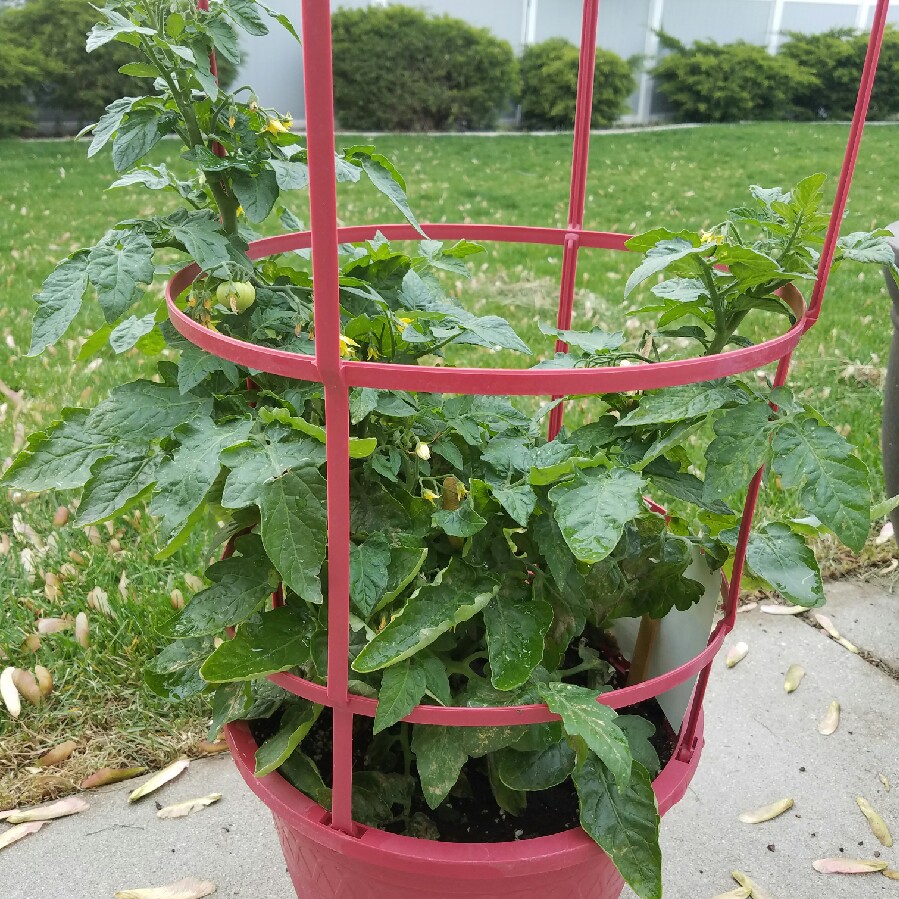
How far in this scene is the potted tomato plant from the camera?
933 millimetres

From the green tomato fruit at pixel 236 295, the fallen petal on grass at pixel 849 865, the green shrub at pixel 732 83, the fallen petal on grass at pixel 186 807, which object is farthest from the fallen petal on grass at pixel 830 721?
the green shrub at pixel 732 83

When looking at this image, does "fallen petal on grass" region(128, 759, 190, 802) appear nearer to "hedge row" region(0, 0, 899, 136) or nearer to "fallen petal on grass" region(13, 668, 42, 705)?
"fallen petal on grass" region(13, 668, 42, 705)

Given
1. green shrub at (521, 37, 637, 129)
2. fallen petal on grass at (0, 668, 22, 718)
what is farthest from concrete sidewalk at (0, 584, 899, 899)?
green shrub at (521, 37, 637, 129)

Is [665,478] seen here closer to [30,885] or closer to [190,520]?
[190,520]

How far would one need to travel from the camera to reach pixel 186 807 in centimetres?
156

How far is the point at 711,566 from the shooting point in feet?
3.93

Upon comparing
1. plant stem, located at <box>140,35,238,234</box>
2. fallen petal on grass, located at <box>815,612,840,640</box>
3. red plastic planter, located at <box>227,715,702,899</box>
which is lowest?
fallen petal on grass, located at <box>815,612,840,640</box>

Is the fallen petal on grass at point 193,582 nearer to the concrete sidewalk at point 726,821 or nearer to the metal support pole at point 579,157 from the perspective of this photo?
the concrete sidewalk at point 726,821

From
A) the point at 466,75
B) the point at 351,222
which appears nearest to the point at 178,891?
the point at 351,222

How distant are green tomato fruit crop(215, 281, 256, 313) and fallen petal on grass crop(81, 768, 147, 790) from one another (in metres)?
1.00

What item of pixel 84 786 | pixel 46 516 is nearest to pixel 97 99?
pixel 46 516

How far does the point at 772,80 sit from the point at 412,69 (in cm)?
566

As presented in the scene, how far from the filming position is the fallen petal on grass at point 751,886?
1.43m

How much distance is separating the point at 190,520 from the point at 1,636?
3.22 ft
